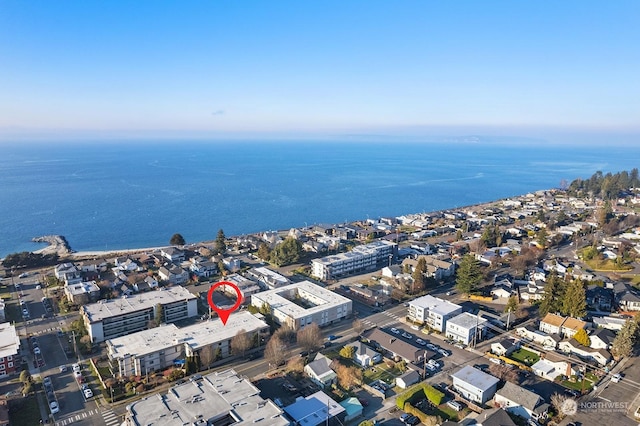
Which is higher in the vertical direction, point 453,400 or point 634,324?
point 634,324

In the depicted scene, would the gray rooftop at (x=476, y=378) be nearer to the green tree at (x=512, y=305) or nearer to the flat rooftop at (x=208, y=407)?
the green tree at (x=512, y=305)

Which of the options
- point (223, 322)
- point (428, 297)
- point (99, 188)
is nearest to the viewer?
point (223, 322)

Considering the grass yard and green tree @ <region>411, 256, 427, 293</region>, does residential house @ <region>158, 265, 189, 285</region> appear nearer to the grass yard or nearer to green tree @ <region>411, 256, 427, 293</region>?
green tree @ <region>411, 256, 427, 293</region>

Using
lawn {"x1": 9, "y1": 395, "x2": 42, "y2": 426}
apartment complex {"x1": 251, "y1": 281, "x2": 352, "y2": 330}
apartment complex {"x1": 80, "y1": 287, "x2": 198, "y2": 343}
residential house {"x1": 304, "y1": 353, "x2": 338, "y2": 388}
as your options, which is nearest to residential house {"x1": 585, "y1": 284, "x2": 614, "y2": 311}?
apartment complex {"x1": 251, "y1": 281, "x2": 352, "y2": 330}

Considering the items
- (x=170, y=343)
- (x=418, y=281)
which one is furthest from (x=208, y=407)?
(x=418, y=281)

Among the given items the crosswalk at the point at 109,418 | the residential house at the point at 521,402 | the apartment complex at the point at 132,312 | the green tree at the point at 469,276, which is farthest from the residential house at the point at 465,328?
the crosswalk at the point at 109,418

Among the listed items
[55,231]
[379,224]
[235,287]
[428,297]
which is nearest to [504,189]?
[379,224]

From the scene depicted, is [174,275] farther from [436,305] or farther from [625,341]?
[625,341]

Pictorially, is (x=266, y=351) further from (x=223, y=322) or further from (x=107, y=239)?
(x=107, y=239)
